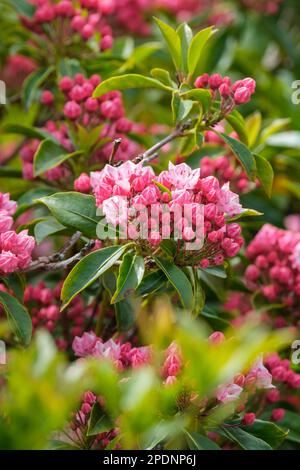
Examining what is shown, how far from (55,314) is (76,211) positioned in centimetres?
35

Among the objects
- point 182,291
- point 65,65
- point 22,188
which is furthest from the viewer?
point 65,65

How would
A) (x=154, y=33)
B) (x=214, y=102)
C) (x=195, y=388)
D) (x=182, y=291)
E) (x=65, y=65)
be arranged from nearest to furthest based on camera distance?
(x=195, y=388)
(x=182, y=291)
(x=214, y=102)
(x=65, y=65)
(x=154, y=33)

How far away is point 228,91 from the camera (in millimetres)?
1685

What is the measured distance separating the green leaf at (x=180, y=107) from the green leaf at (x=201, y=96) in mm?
16

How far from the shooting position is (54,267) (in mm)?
1607

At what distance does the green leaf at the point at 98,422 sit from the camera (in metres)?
1.43

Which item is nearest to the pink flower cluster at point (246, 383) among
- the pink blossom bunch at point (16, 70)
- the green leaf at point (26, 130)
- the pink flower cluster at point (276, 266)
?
the pink flower cluster at point (276, 266)

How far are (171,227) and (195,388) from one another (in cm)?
32

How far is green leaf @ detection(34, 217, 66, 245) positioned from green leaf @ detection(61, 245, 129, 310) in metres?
0.20

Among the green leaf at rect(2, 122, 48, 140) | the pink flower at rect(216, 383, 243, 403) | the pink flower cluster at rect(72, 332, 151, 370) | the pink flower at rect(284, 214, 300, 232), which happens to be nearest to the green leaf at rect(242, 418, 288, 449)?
the pink flower at rect(216, 383, 243, 403)

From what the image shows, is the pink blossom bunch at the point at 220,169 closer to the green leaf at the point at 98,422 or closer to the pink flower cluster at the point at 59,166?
the pink flower cluster at the point at 59,166

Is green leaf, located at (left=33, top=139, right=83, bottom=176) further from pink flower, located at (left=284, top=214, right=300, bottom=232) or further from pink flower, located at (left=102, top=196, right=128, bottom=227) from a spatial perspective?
pink flower, located at (left=284, top=214, right=300, bottom=232)

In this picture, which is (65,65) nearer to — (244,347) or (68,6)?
(68,6)
